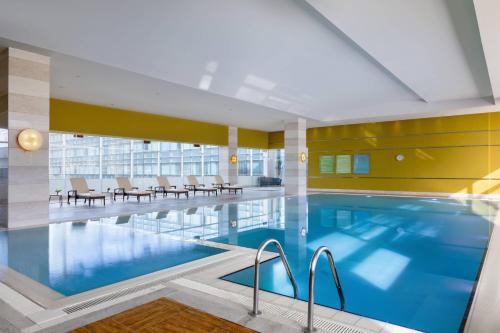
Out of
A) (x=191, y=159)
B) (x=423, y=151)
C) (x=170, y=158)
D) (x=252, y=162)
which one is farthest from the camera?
(x=252, y=162)

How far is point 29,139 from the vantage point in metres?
7.41

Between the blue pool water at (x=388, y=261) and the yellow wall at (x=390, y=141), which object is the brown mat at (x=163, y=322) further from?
the yellow wall at (x=390, y=141)

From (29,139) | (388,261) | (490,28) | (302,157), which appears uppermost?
(490,28)

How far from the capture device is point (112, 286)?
148 inches

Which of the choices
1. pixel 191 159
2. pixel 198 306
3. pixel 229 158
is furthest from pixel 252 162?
pixel 198 306

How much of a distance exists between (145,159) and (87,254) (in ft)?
51.6

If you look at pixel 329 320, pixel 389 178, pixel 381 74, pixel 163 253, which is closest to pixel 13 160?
pixel 163 253

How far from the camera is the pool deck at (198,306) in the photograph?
8.97ft

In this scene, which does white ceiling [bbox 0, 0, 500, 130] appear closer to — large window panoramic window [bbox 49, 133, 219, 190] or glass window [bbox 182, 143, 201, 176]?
large window panoramic window [bbox 49, 133, 219, 190]

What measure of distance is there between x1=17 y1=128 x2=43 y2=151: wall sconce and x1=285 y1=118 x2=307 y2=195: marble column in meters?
11.8

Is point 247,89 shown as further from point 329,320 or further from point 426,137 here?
point 426,137

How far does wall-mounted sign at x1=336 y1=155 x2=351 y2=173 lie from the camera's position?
19000mm

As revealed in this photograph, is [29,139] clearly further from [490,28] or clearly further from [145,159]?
[145,159]

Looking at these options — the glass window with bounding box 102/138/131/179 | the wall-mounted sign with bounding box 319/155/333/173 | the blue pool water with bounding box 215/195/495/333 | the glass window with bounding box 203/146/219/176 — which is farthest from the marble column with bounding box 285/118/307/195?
the glass window with bounding box 102/138/131/179
